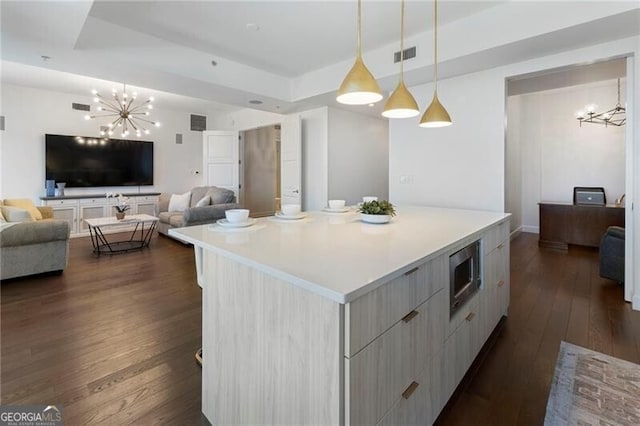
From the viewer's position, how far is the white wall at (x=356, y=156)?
5.56m

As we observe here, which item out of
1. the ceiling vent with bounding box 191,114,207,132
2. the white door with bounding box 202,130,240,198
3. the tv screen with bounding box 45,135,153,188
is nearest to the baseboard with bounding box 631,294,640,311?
the white door with bounding box 202,130,240,198

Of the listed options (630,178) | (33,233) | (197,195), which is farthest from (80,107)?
(630,178)

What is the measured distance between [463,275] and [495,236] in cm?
69

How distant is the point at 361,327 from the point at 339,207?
159cm

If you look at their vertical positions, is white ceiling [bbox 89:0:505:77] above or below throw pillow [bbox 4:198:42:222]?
above

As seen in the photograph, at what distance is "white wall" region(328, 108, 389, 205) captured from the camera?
5559 millimetres

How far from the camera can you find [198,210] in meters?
5.03

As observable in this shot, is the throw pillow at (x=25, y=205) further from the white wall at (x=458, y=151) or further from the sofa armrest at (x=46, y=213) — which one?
the white wall at (x=458, y=151)

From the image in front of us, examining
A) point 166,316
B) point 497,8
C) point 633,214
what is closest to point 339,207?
point 166,316

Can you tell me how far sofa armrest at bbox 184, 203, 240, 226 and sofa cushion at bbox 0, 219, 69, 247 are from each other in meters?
1.53

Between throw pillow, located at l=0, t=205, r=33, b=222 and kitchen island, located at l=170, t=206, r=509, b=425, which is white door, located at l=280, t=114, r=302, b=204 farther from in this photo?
kitchen island, located at l=170, t=206, r=509, b=425

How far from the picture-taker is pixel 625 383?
1.78 m

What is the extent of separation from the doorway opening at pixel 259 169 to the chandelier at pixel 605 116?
6137 millimetres

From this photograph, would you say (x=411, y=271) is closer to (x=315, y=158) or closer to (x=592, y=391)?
(x=592, y=391)
